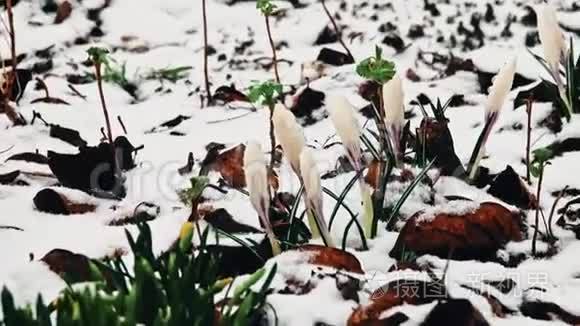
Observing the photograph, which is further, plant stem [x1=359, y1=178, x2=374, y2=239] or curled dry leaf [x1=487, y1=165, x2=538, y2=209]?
curled dry leaf [x1=487, y1=165, x2=538, y2=209]

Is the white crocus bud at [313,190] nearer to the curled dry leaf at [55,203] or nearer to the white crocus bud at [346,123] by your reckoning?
the white crocus bud at [346,123]

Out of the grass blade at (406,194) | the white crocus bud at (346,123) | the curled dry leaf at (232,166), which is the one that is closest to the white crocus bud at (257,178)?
the white crocus bud at (346,123)

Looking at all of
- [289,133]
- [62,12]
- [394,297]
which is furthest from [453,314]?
[62,12]

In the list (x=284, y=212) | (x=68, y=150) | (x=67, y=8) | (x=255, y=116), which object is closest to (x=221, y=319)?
(x=284, y=212)

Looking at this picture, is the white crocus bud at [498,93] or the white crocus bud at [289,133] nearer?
the white crocus bud at [289,133]

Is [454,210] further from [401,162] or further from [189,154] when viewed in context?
[189,154]

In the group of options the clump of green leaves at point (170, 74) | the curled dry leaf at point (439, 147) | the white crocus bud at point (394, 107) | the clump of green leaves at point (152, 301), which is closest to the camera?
the clump of green leaves at point (152, 301)

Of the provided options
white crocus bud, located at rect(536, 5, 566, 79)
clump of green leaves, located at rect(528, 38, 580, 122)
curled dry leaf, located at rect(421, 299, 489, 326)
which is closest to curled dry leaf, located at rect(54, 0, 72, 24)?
clump of green leaves, located at rect(528, 38, 580, 122)

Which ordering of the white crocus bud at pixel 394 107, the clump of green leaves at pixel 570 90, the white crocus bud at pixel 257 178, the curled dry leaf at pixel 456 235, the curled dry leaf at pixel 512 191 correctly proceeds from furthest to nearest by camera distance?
the clump of green leaves at pixel 570 90 < the curled dry leaf at pixel 512 191 < the white crocus bud at pixel 394 107 < the curled dry leaf at pixel 456 235 < the white crocus bud at pixel 257 178

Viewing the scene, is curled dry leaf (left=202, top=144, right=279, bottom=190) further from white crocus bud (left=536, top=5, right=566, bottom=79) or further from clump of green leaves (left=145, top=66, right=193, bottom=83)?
clump of green leaves (left=145, top=66, right=193, bottom=83)
